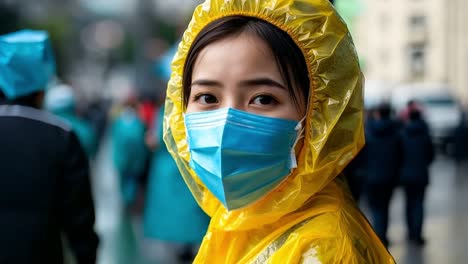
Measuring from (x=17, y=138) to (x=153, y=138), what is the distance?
5.33m

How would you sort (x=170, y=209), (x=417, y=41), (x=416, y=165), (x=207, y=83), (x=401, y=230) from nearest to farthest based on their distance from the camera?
(x=207, y=83)
(x=170, y=209)
(x=416, y=165)
(x=401, y=230)
(x=417, y=41)

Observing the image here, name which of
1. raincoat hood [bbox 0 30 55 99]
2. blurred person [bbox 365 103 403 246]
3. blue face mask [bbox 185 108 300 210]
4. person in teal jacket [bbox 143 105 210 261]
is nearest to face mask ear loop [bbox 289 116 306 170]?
blue face mask [bbox 185 108 300 210]

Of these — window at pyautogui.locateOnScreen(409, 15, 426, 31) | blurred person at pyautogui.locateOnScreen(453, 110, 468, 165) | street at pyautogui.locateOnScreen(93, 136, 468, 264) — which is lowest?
window at pyautogui.locateOnScreen(409, 15, 426, 31)

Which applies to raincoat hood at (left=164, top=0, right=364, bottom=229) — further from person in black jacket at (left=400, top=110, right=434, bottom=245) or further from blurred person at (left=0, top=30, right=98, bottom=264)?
person in black jacket at (left=400, top=110, right=434, bottom=245)

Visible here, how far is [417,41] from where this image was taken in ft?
155

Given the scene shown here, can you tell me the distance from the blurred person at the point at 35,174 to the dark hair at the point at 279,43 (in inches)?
60.9

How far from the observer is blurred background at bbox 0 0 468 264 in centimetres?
899

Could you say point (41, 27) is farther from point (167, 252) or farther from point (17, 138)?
point (17, 138)

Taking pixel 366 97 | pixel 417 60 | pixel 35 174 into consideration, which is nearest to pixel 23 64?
pixel 35 174

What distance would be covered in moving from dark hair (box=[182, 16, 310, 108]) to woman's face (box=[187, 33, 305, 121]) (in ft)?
0.05

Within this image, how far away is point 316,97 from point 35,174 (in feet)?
5.63

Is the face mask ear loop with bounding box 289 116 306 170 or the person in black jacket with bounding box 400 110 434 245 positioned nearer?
the face mask ear loop with bounding box 289 116 306 170

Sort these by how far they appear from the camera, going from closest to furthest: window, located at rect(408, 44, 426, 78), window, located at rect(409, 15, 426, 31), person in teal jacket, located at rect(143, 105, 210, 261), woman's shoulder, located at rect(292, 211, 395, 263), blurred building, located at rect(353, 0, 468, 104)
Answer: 1. woman's shoulder, located at rect(292, 211, 395, 263)
2. person in teal jacket, located at rect(143, 105, 210, 261)
3. blurred building, located at rect(353, 0, 468, 104)
4. window, located at rect(409, 15, 426, 31)
5. window, located at rect(408, 44, 426, 78)

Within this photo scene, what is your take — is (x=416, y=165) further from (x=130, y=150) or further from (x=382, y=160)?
(x=130, y=150)
